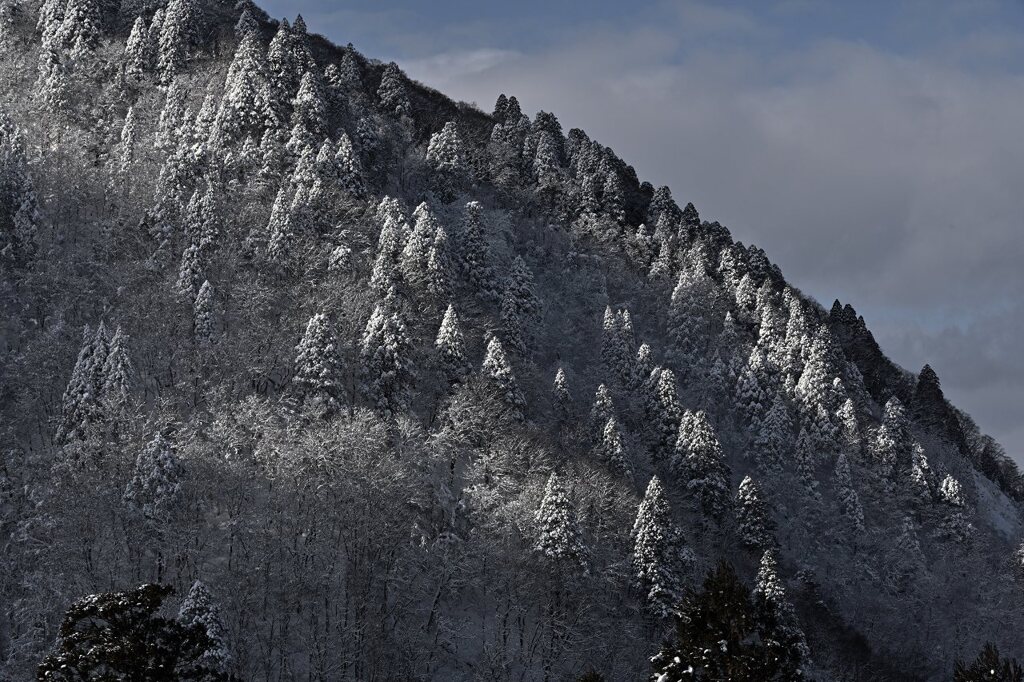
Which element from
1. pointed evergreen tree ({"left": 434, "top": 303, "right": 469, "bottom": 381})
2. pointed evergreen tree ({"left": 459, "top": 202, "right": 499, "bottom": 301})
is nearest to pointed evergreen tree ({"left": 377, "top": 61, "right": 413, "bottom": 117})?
pointed evergreen tree ({"left": 459, "top": 202, "right": 499, "bottom": 301})

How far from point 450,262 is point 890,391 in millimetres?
71428

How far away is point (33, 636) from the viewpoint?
145ft

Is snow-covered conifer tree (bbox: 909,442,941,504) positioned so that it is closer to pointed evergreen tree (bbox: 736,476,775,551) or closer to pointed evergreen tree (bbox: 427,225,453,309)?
pointed evergreen tree (bbox: 736,476,775,551)

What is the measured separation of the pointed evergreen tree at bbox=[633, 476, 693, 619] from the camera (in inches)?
2448

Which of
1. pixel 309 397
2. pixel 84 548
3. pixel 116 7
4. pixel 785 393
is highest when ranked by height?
pixel 116 7

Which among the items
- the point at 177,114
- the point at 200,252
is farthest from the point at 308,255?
the point at 177,114

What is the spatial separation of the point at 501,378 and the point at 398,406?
839 centimetres

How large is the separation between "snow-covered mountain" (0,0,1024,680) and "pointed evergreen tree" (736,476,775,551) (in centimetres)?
57

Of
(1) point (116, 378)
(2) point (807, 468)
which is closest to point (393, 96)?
(2) point (807, 468)

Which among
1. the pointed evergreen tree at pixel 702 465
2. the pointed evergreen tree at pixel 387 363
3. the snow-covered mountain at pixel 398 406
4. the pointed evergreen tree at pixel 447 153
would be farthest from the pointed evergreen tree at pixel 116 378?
the pointed evergreen tree at pixel 447 153

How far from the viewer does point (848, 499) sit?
90.7m

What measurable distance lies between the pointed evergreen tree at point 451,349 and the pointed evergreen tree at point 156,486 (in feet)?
80.4

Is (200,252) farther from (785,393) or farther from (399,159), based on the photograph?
(785,393)

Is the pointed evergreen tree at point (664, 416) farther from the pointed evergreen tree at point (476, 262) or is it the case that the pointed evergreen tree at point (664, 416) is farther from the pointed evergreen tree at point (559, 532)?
the pointed evergreen tree at point (559, 532)
